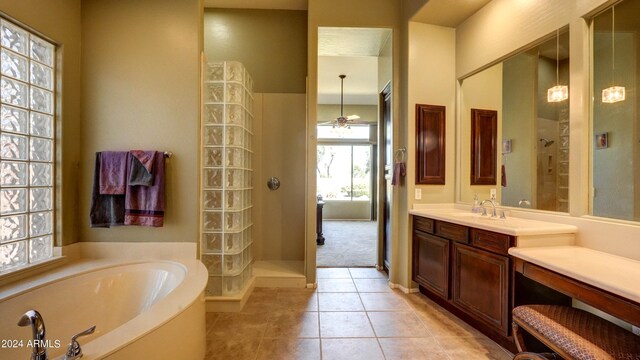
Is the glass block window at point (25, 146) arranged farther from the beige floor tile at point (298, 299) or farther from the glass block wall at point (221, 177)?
the beige floor tile at point (298, 299)

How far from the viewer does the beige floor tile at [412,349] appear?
1797 millimetres

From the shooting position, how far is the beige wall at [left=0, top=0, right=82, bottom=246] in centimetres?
206

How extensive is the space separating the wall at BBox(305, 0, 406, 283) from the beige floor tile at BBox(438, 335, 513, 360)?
1.01 meters

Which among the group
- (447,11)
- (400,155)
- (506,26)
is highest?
(447,11)

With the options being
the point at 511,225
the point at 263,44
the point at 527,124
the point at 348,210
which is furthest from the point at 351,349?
the point at 348,210

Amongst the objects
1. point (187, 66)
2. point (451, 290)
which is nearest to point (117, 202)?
point (187, 66)

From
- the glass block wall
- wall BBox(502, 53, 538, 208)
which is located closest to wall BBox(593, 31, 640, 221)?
wall BBox(502, 53, 538, 208)

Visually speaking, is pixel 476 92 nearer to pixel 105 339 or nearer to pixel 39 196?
pixel 105 339

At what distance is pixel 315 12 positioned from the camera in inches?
116

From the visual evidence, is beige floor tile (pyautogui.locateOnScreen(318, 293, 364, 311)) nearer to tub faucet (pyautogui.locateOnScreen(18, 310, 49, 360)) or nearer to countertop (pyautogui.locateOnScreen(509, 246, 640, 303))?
countertop (pyautogui.locateOnScreen(509, 246, 640, 303))

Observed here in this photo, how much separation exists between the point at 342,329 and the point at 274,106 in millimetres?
2602

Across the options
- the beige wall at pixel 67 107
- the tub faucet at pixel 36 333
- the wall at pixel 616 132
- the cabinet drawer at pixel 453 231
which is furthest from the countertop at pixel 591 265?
the beige wall at pixel 67 107

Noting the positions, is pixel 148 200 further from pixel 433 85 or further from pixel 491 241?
pixel 433 85

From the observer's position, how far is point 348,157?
7785 mm
